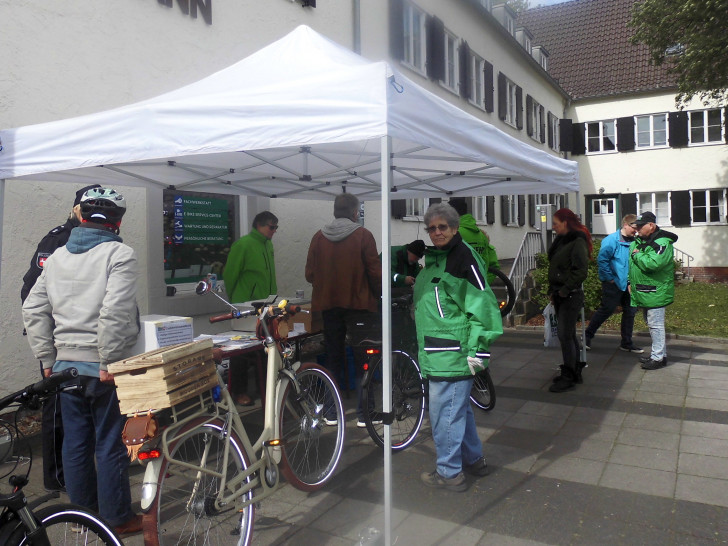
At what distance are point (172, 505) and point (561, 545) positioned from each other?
198 cm

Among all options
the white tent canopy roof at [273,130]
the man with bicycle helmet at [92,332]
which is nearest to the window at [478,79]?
the white tent canopy roof at [273,130]

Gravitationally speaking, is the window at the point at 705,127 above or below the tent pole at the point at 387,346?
above

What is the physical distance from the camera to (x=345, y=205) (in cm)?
521

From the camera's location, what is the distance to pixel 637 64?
84.5 feet

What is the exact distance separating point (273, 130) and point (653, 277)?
5.62 meters

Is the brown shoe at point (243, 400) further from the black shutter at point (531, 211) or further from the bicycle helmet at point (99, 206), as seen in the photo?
the black shutter at point (531, 211)

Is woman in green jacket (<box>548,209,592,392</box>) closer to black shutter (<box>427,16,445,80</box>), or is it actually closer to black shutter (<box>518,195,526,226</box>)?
black shutter (<box>427,16,445,80</box>)

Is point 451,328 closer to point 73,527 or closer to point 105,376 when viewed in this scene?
point 105,376

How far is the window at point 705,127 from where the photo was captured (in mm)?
22828

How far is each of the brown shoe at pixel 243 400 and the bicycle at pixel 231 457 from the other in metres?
1.71

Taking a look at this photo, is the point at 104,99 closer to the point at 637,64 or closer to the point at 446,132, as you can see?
the point at 446,132

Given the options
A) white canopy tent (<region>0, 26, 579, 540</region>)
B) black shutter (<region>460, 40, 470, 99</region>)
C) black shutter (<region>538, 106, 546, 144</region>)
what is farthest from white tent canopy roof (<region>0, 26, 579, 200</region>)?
black shutter (<region>538, 106, 546, 144</region>)

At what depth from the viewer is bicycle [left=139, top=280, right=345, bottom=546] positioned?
2738 millimetres

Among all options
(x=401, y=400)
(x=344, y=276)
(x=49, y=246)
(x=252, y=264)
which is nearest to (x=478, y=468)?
(x=401, y=400)
